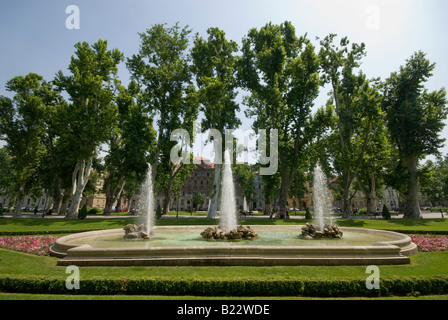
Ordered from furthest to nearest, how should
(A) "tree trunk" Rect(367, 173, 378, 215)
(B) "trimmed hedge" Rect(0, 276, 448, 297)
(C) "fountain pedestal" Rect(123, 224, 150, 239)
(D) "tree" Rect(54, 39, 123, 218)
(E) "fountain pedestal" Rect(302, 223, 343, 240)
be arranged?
1. (A) "tree trunk" Rect(367, 173, 378, 215)
2. (D) "tree" Rect(54, 39, 123, 218)
3. (C) "fountain pedestal" Rect(123, 224, 150, 239)
4. (E) "fountain pedestal" Rect(302, 223, 343, 240)
5. (B) "trimmed hedge" Rect(0, 276, 448, 297)

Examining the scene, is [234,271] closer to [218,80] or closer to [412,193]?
[218,80]

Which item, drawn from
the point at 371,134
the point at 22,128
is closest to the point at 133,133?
the point at 22,128

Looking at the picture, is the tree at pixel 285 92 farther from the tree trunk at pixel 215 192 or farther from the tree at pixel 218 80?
the tree trunk at pixel 215 192

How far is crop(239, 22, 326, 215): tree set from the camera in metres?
25.6

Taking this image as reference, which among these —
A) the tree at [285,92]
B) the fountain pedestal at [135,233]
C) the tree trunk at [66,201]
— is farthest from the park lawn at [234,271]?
the tree trunk at [66,201]

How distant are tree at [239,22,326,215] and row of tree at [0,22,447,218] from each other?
0.11 m

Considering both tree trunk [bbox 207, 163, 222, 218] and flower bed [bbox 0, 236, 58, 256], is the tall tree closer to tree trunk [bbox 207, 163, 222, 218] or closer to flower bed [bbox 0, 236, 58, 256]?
tree trunk [bbox 207, 163, 222, 218]

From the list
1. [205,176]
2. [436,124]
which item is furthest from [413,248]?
[205,176]

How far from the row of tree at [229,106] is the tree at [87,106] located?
0.35 ft

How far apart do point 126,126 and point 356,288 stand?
91.1 ft

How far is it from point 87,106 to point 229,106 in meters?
15.7

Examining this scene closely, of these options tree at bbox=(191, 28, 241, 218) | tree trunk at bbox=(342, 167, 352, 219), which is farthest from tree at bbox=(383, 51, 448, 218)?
tree at bbox=(191, 28, 241, 218)

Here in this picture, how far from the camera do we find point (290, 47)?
28.6 meters
